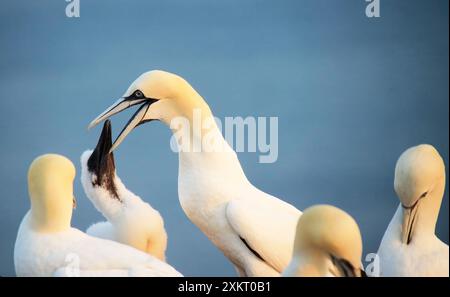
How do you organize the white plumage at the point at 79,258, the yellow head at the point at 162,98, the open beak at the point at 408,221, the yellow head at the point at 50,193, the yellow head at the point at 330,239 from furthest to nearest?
the yellow head at the point at 162,98 < the open beak at the point at 408,221 < the yellow head at the point at 50,193 < the white plumage at the point at 79,258 < the yellow head at the point at 330,239

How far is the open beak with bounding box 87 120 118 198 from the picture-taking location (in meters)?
6.51

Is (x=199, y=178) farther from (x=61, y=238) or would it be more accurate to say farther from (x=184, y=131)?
(x=61, y=238)

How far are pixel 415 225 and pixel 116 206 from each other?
136cm

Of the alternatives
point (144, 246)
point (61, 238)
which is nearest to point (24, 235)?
point (61, 238)

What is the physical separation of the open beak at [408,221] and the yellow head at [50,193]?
1.44 m

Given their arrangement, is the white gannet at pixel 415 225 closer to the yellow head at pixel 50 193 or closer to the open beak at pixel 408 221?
the open beak at pixel 408 221

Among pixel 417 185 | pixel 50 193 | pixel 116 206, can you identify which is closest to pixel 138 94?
pixel 116 206

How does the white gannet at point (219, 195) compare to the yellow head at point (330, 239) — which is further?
the white gannet at point (219, 195)

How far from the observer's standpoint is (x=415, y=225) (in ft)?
20.2

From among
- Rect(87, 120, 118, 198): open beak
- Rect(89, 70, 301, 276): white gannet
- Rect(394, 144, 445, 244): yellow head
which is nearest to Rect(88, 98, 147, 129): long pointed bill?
Rect(89, 70, 301, 276): white gannet

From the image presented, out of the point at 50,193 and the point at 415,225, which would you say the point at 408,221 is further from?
the point at 50,193

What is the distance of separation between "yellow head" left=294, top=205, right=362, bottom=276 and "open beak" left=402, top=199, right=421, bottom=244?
873 mm

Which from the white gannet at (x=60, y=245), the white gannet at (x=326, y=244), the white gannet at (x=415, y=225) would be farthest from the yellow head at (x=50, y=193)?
the white gannet at (x=415, y=225)

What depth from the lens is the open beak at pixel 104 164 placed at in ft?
21.4
